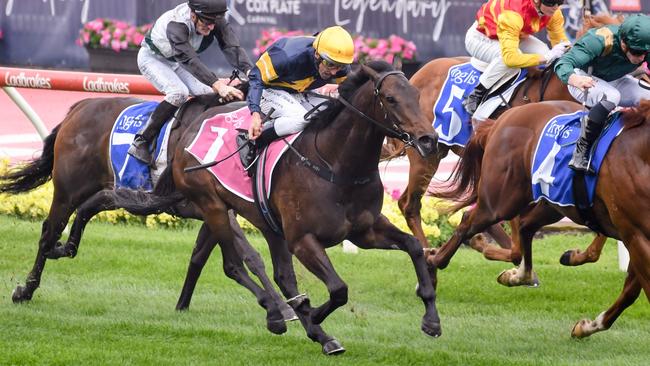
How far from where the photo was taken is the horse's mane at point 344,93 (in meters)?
7.77

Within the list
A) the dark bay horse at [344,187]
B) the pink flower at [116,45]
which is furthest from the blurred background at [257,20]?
the dark bay horse at [344,187]

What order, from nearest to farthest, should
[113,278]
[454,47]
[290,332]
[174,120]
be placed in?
[290,332] → [174,120] → [113,278] → [454,47]

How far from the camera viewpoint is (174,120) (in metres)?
9.35

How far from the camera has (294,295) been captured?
27.8ft

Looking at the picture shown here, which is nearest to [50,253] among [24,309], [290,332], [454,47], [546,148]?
[24,309]

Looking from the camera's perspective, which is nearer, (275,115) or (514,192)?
(275,115)

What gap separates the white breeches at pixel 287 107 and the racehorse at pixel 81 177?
2.96 feet

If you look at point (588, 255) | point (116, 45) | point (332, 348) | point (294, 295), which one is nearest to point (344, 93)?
point (294, 295)

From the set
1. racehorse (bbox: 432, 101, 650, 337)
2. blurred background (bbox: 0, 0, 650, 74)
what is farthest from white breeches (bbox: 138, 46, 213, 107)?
blurred background (bbox: 0, 0, 650, 74)

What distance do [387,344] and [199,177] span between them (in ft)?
5.19

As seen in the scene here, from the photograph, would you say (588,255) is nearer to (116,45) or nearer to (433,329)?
(433,329)

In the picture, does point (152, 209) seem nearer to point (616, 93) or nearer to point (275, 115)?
point (275, 115)

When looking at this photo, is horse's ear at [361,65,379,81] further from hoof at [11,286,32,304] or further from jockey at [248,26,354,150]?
hoof at [11,286,32,304]

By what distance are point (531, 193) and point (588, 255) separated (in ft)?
3.58
